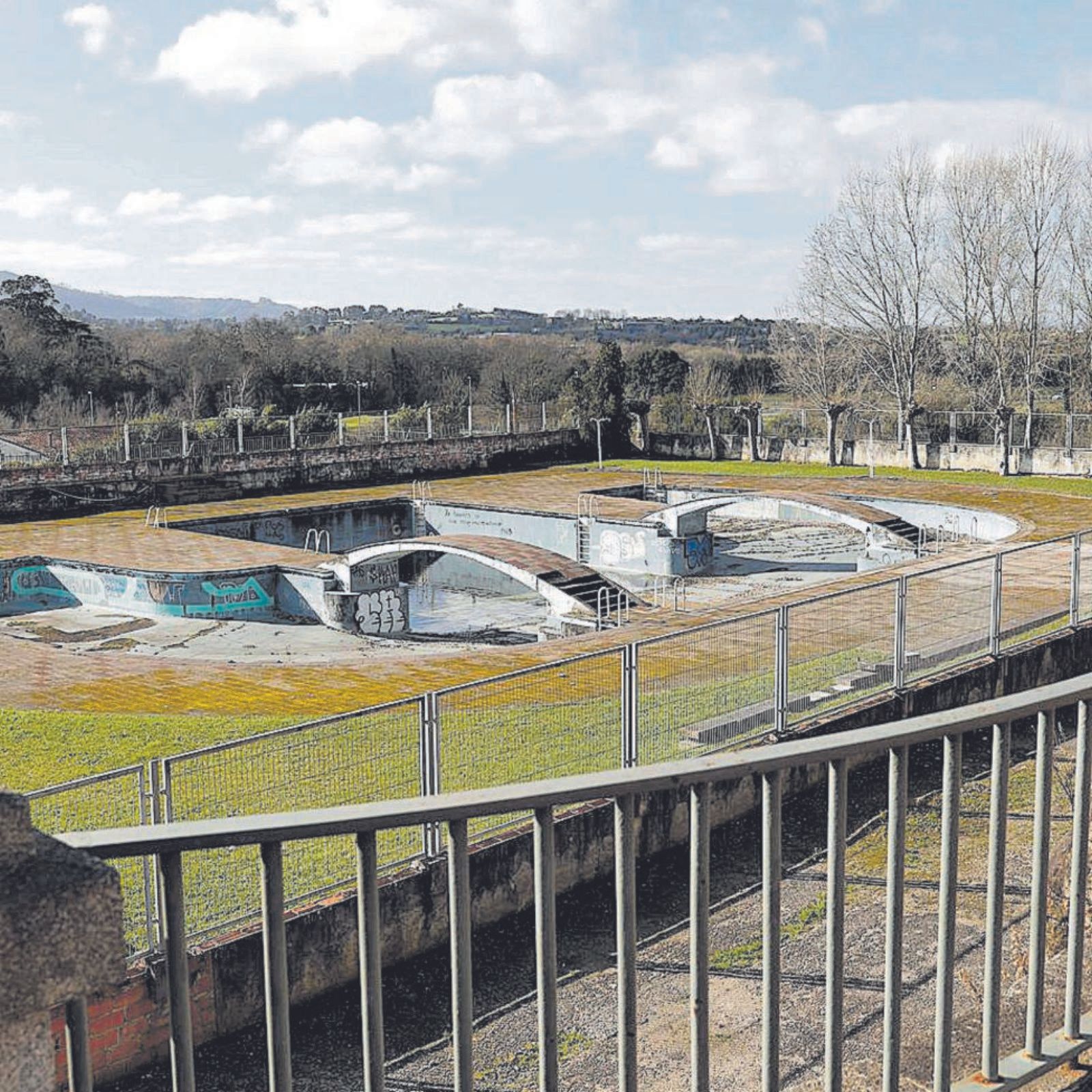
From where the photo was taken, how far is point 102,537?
1045 inches

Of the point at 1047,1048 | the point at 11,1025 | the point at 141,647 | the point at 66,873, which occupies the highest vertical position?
the point at 66,873

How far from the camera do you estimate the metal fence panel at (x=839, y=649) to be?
1146 cm

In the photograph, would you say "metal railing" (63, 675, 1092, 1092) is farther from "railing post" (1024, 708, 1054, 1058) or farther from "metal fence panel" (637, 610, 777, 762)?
"metal fence panel" (637, 610, 777, 762)

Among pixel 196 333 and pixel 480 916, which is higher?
pixel 196 333

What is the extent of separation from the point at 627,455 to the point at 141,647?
2535cm

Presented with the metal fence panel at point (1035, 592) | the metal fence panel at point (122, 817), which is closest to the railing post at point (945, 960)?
the metal fence panel at point (122, 817)

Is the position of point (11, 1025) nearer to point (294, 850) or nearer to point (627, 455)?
point (294, 850)

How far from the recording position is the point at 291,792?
820 centimetres

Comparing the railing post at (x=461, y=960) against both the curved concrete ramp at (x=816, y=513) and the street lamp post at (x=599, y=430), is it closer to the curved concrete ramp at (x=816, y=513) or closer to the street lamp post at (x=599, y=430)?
the curved concrete ramp at (x=816, y=513)

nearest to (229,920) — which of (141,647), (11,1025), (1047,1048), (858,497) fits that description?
(1047,1048)

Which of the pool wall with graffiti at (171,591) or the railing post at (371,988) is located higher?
the railing post at (371,988)

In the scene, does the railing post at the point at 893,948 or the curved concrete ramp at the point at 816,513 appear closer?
the railing post at the point at 893,948

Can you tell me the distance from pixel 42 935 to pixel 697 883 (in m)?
1.17

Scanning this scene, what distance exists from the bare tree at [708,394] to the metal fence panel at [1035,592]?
2698 centimetres
